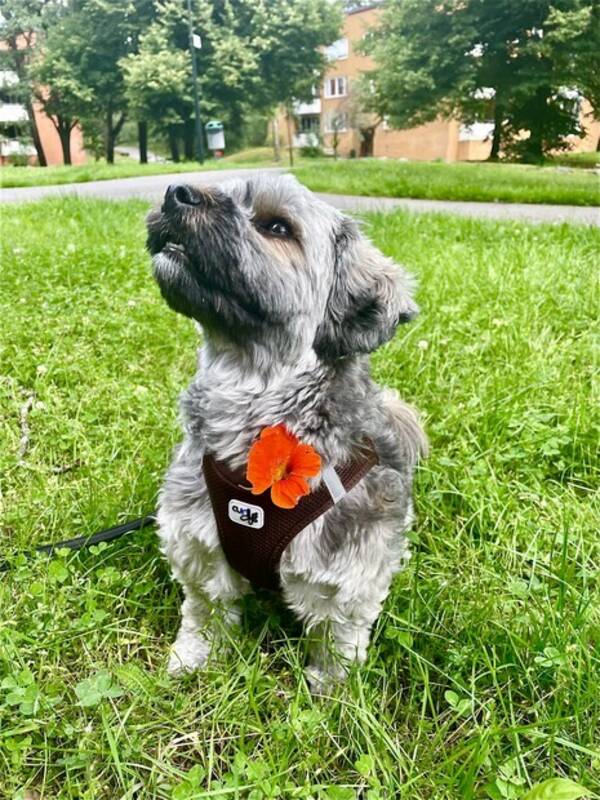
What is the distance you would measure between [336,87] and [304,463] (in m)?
10.2

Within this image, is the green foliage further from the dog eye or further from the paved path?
the paved path

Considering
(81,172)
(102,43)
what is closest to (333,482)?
(102,43)

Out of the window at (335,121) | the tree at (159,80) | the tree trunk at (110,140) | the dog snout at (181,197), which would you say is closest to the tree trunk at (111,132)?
the tree trunk at (110,140)

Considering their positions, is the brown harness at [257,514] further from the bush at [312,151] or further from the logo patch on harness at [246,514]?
the bush at [312,151]

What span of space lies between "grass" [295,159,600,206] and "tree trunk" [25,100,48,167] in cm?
405

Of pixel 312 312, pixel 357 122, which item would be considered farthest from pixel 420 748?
pixel 357 122

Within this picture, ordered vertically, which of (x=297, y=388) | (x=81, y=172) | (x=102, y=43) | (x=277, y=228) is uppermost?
(x=102, y=43)

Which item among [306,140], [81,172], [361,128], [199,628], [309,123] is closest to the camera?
[199,628]

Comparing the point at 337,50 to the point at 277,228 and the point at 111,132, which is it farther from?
the point at 277,228

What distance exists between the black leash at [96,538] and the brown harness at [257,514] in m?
0.72

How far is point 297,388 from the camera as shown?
212 centimetres

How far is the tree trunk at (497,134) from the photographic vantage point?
10593mm

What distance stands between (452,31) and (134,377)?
9.78m

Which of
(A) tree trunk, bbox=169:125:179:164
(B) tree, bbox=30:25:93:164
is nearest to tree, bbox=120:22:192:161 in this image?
(A) tree trunk, bbox=169:125:179:164
